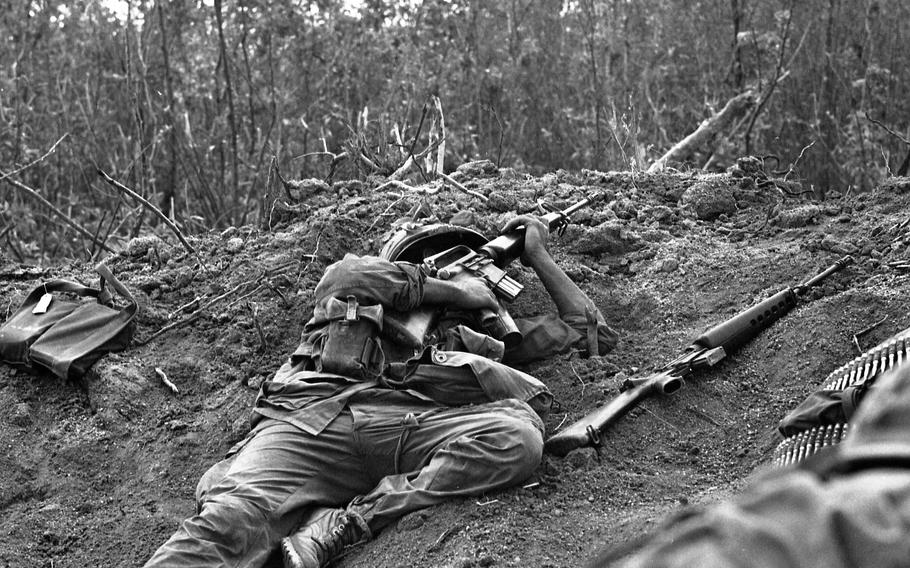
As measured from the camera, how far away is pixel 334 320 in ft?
14.9

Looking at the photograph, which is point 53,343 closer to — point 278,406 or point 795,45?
point 278,406

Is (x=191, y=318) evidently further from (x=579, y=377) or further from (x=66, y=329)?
(x=579, y=377)

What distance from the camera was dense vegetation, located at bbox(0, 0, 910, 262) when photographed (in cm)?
986

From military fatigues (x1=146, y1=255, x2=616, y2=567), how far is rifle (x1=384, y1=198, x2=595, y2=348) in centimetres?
7

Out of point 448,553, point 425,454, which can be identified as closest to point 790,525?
point 448,553

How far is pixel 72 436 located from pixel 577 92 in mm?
7725

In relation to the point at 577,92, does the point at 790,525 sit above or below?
above

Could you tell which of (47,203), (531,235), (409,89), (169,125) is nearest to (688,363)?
(531,235)

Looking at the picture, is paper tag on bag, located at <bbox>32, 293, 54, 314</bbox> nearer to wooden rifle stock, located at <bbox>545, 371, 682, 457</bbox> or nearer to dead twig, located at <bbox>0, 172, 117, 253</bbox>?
dead twig, located at <bbox>0, 172, 117, 253</bbox>

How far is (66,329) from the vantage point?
5359mm

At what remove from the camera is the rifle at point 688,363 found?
441cm

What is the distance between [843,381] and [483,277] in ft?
5.06

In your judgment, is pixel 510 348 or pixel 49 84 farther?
pixel 49 84

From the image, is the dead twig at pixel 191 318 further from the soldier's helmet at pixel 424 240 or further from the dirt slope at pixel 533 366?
the soldier's helmet at pixel 424 240
